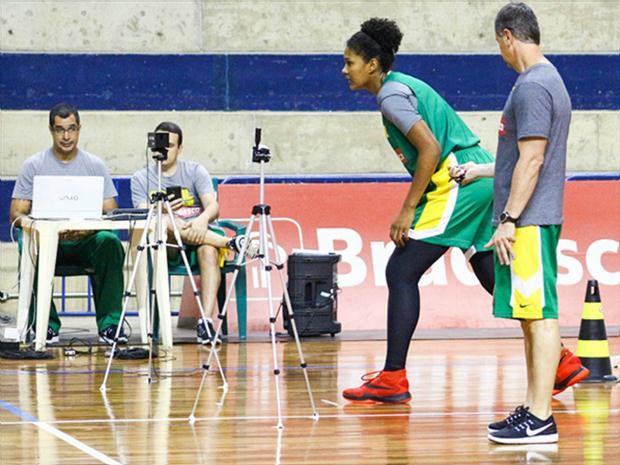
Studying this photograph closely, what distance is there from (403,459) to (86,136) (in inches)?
289

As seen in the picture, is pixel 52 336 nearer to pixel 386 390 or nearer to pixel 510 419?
pixel 386 390

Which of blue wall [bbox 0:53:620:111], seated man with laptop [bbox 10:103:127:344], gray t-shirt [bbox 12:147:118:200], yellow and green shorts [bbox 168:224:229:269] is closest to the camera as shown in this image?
seated man with laptop [bbox 10:103:127:344]

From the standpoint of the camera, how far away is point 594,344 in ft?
26.0

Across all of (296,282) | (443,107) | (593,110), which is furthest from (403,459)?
(593,110)

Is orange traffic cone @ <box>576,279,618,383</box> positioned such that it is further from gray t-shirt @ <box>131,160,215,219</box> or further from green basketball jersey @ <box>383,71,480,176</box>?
gray t-shirt @ <box>131,160,215,219</box>

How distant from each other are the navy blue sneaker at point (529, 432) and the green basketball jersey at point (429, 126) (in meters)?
1.66

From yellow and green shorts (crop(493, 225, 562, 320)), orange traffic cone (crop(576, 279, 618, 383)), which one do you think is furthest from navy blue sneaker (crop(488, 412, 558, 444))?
orange traffic cone (crop(576, 279, 618, 383))

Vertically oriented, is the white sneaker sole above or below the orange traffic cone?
below

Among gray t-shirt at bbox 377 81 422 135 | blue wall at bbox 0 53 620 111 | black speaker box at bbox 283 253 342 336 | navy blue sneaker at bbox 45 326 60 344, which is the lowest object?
navy blue sneaker at bbox 45 326 60 344

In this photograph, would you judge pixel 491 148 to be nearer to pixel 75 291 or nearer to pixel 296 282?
pixel 296 282

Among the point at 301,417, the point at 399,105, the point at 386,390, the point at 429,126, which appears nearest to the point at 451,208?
the point at 429,126

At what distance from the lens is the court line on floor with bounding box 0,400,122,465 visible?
542 centimetres

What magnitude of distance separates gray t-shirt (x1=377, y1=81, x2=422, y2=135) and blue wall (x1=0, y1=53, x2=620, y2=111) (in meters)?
5.49

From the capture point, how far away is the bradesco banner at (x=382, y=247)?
36.5ft
